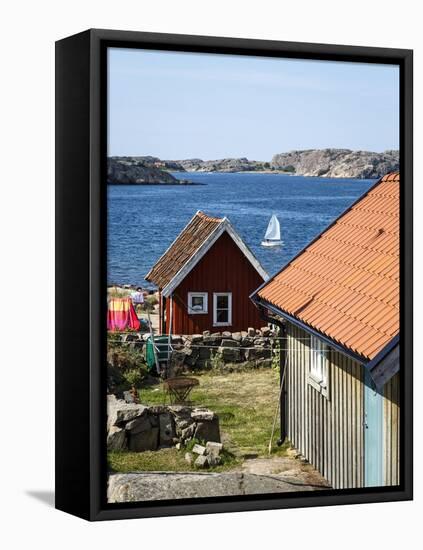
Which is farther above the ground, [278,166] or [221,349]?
[278,166]

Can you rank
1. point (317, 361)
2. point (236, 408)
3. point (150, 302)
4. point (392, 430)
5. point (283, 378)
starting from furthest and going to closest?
1. point (392, 430)
2. point (317, 361)
3. point (283, 378)
4. point (236, 408)
5. point (150, 302)

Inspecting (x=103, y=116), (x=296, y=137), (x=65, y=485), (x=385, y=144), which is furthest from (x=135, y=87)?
(x=65, y=485)

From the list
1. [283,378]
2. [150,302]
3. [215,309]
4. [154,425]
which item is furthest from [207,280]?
[154,425]

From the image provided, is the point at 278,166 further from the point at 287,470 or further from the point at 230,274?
the point at 287,470

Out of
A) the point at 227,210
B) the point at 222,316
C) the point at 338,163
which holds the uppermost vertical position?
the point at 338,163

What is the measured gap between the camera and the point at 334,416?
448 inches

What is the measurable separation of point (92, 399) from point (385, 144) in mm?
2984

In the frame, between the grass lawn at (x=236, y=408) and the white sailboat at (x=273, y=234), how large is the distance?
925 mm

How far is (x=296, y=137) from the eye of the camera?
11203mm

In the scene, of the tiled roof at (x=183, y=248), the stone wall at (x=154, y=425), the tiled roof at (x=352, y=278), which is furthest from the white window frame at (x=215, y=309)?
the stone wall at (x=154, y=425)

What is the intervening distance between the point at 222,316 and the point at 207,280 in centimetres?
28

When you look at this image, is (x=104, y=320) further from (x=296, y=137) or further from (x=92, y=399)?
(x=296, y=137)

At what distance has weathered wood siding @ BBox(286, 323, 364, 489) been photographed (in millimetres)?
11234

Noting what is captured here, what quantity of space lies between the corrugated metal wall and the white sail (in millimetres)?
686
